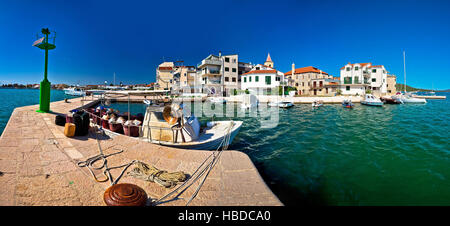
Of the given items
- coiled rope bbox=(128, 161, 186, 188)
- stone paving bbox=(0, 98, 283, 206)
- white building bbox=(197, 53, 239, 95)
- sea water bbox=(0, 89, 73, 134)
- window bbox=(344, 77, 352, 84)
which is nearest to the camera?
stone paving bbox=(0, 98, 283, 206)

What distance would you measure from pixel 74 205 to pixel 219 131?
7026 millimetres

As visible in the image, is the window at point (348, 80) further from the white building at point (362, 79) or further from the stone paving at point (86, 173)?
the stone paving at point (86, 173)

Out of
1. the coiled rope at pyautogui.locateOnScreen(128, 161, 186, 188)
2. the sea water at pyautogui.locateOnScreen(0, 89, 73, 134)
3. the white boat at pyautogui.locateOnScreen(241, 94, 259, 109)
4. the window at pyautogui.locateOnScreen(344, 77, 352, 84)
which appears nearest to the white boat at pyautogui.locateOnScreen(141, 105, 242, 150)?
the coiled rope at pyautogui.locateOnScreen(128, 161, 186, 188)

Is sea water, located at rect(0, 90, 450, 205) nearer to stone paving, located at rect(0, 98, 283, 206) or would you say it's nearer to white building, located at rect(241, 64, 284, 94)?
stone paving, located at rect(0, 98, 283, 206)

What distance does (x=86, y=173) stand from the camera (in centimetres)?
473

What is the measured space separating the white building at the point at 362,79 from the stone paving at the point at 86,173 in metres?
60.4

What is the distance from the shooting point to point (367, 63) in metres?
55.3

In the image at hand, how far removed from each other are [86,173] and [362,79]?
6628cm

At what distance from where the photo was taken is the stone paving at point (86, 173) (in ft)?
12.2

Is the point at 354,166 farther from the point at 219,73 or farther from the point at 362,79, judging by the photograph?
the point at 362,79

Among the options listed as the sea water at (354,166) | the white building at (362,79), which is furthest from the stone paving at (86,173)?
the white building at (362,79)

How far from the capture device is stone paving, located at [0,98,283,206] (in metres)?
3.71

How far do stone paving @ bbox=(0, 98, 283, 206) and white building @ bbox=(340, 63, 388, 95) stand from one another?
6037 cm
